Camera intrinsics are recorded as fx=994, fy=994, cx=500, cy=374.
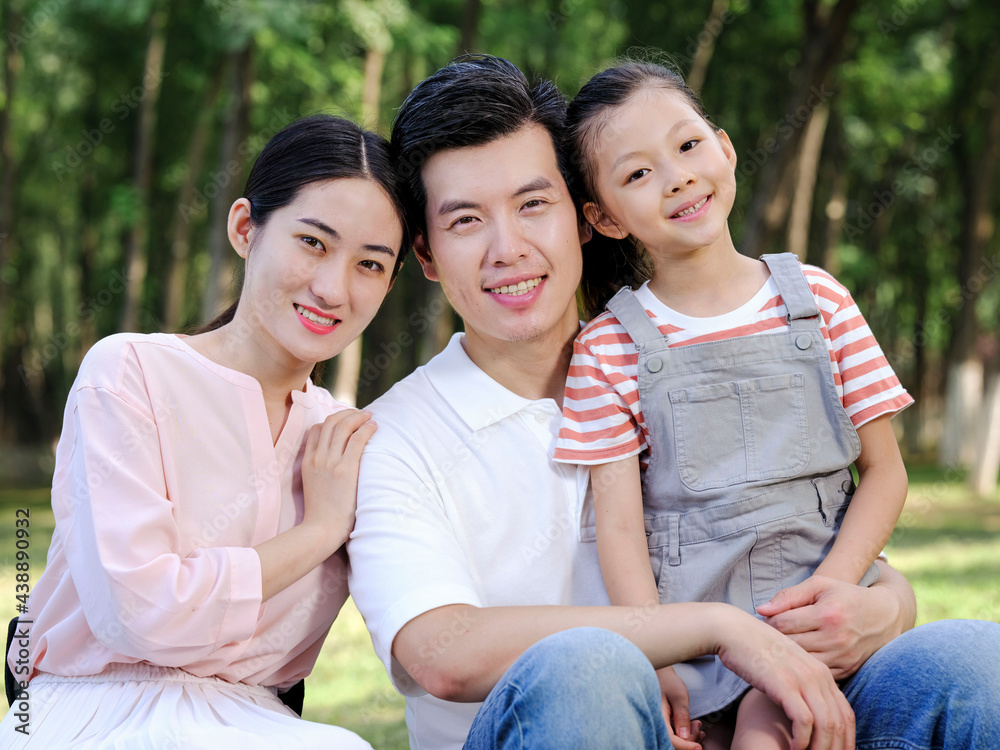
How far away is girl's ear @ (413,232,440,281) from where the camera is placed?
115 inches

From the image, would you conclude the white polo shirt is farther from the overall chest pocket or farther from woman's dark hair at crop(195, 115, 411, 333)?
woman's dark hair at crop(195, 115, 411, 333)

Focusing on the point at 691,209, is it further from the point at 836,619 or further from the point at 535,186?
the point at 836,619

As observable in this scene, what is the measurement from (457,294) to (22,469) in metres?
25.3

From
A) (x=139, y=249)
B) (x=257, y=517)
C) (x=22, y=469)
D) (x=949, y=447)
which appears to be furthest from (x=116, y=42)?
(x=257, y=517)

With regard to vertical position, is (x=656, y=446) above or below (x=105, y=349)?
below

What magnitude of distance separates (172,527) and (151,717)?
43 cm

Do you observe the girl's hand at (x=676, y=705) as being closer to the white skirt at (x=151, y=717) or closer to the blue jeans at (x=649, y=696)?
the blue jeans at (x=649, y=696)

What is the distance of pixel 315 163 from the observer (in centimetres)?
269

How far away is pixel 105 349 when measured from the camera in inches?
98.6

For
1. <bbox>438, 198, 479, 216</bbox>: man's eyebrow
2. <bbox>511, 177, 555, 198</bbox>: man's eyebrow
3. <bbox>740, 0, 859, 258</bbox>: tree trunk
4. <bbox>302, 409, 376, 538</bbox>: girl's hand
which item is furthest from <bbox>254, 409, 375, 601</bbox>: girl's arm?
<bbox>740, 0, 859, 258</bbox>: tree trunk

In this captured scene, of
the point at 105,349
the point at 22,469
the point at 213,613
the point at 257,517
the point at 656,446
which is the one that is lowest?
the point at 22,469

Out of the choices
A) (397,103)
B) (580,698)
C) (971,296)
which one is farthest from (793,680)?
(397,103)

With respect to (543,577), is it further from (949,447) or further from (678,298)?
(949,447)

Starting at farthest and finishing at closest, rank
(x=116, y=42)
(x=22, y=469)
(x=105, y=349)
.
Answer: (x=22, y=469), (x=116, y=42), (x=105, y=349)
